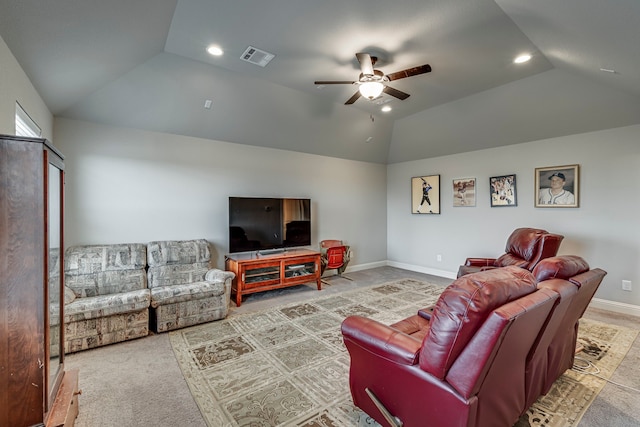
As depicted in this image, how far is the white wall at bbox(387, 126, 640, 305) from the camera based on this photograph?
3.90 metres

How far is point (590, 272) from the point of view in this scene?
6.95 feet

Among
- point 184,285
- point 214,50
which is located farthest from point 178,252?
point 214,50

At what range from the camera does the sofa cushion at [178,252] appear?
12.5 ft

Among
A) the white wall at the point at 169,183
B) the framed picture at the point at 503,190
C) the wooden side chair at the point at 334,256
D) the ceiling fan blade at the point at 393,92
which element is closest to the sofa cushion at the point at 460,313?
the ceiling fan blade at the point at 393,92

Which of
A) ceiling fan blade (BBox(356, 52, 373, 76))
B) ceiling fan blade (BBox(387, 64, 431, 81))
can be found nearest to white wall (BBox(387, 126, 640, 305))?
ceiling fan blade (BBox(387, 64, 431, 81))

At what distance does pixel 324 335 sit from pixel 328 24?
315 cm

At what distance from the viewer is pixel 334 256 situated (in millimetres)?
5516

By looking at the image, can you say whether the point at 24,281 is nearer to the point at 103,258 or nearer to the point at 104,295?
the point at 104,295

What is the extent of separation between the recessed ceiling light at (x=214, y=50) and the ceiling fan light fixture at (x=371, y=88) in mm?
1565

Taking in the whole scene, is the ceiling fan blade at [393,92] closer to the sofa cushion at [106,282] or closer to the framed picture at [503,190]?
the framed picture at [503,190]

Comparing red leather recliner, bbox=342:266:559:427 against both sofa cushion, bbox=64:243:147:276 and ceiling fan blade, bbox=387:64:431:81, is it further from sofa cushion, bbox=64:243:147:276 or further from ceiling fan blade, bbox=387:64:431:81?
sofa cushion, bbox=64:243:147:276

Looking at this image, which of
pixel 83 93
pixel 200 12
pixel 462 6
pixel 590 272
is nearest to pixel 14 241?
pixel 200 12

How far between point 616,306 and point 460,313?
4.46 m

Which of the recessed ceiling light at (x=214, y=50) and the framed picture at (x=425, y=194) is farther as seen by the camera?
the framed picture at (x=425, y=194)
